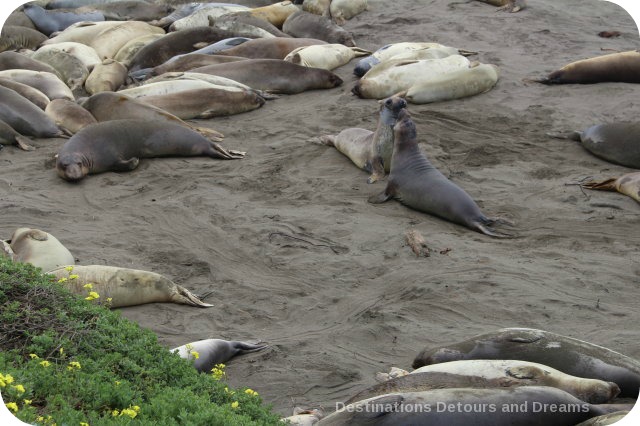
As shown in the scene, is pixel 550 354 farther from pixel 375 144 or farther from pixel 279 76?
pixel 279 76

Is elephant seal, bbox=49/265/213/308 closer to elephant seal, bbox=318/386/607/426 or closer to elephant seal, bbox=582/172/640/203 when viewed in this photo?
elephant seal, bbox=318/386/607/426

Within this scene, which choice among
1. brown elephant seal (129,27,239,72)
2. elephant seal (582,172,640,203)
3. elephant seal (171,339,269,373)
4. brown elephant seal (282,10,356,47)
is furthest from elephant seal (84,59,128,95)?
elephant seal (171,339,269,373)

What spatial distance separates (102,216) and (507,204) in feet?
11.2

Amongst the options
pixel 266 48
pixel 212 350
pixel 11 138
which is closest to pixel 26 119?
pixel 11 138

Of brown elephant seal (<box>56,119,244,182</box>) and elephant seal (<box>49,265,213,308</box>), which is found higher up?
elephant seal (<box>49,265,213,308</box>)

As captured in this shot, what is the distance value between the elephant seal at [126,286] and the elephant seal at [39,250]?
200mm

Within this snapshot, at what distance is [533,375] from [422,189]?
3548mm

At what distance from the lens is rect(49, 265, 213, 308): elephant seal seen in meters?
6.49

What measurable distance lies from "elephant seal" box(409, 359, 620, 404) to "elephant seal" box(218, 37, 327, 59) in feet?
27.8

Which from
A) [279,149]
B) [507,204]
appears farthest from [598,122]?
[279,149]

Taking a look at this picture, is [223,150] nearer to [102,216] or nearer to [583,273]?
[102,216]

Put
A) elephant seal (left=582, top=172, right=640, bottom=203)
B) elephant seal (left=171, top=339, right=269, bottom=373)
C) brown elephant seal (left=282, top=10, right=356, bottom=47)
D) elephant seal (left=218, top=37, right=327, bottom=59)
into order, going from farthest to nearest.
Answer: brown elephant seal (left=282, top=10, right=356, bottom=47), elephant seal (left=218, top=37, right=327, bottom=59), elephant seal (left=582, top=172, right=640, bottom=203), elephant seal (left=171, top=339, right=269, bottom=373)

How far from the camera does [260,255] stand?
7551mm

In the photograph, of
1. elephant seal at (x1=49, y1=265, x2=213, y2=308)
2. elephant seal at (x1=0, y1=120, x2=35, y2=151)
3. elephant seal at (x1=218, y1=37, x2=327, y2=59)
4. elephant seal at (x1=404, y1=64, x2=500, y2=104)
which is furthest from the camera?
elephant seal at (x1=218, y1=37, x2=327, y2=59)
